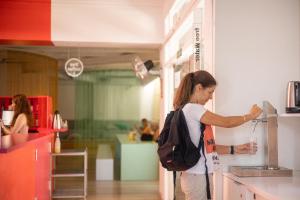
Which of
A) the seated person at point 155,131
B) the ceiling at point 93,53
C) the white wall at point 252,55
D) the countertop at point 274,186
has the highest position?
the ceiling at point 93,53

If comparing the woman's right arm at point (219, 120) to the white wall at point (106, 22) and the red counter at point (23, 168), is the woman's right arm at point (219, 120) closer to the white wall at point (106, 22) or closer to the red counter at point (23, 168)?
the red counter at point (23, 168)

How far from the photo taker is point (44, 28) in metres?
5.76

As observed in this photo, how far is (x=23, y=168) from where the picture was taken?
3668 mm

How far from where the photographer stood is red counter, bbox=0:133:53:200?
3.00 meters

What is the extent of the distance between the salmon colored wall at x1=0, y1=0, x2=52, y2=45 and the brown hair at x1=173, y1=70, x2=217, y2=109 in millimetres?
3570

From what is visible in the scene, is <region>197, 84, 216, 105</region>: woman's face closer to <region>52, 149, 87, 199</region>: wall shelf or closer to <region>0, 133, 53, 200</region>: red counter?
<region>0, 133, 53, 200</region>: red counter

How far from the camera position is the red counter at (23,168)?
9.85 ft

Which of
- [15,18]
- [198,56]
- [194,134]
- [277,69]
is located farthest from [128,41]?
[194,134]

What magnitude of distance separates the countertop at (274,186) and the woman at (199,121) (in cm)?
26

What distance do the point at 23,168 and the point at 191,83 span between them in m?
1.89

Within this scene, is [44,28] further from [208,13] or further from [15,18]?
[208,13]

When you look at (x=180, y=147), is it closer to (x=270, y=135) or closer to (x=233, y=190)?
(x=233, y=190)

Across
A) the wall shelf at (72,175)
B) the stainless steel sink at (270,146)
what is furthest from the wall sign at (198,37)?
the wall shelf at (72,175)

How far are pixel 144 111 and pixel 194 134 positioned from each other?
40.7ft
